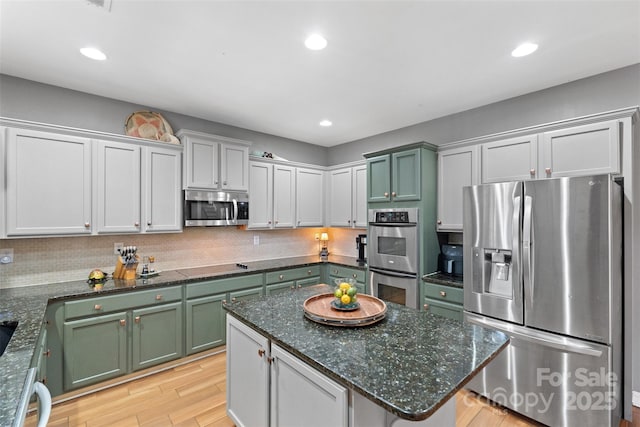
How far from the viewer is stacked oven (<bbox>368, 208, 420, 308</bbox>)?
10.5 ft

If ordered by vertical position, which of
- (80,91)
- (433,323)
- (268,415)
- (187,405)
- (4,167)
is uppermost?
(80,91)

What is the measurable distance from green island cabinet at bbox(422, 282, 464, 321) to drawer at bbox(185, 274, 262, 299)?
1.90 metres

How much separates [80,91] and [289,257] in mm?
3131

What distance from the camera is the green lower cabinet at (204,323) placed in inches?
120

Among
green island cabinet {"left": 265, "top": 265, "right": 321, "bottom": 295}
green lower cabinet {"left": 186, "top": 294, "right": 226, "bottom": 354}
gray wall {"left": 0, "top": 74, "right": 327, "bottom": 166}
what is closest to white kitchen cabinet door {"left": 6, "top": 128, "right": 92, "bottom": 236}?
gray wall {"left": 0, "top": 74, "right": 327, "bottom": 166}

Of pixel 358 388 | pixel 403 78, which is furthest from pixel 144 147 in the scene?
pixel 358 388


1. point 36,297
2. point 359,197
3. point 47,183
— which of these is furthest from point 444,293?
point 47,183

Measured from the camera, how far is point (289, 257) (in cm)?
457

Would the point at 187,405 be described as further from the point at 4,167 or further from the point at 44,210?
the point at 4,167

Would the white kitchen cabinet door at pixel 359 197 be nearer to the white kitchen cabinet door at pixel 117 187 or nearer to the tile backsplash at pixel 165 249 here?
the tile backsplash at pixel 165 249

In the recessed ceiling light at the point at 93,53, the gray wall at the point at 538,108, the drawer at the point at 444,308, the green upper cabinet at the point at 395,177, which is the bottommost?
the drawer at the point at 444,308

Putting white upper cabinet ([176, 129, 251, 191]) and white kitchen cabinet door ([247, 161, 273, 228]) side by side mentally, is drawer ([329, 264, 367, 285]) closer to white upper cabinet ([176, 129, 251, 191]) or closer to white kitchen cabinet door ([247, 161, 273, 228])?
white kitchen cabinet door ([247, 161, 273, 228])

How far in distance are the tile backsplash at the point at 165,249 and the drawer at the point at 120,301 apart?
0.59 metres

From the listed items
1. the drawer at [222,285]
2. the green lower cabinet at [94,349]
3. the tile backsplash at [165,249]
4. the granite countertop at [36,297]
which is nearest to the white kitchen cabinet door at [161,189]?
the tile backsplash at [165,249]
